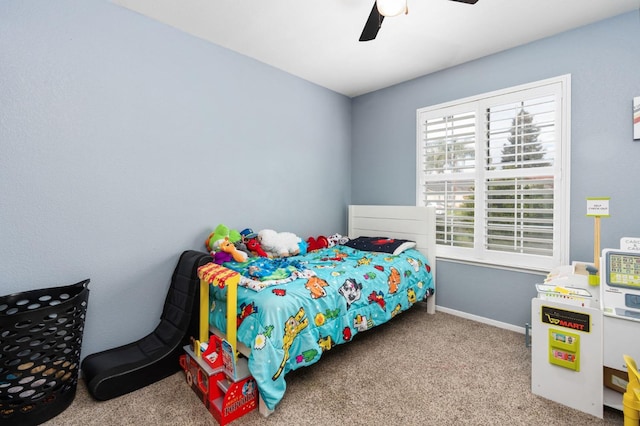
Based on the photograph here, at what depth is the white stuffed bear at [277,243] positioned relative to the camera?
2.72 m

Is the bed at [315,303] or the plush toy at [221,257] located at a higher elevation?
the plush toy at [221,257]

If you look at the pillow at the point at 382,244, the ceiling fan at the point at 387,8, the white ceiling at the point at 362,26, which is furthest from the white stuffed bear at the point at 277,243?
the ceiling fan at the point at 387,8

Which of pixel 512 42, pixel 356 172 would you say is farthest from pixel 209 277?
pixel 512 42

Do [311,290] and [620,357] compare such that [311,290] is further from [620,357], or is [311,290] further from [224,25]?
[224,25]

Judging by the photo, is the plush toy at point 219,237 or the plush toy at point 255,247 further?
the plush toy at point 255,247

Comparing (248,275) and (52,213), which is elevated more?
(52,213)

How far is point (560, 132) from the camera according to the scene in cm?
250

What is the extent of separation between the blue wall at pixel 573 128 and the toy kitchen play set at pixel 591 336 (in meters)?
0.78

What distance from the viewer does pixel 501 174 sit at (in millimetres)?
2805

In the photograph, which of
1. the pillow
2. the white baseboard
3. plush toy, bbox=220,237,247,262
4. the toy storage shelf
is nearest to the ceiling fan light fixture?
plush toy, bbox=220,237,247,262

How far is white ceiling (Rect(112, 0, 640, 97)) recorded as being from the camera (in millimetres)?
2121

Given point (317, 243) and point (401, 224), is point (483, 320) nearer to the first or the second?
point (401, 224)

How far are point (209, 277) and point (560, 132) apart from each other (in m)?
2.94

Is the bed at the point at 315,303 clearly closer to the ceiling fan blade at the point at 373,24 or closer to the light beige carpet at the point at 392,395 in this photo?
the light beige carpet at the point at 392,395
